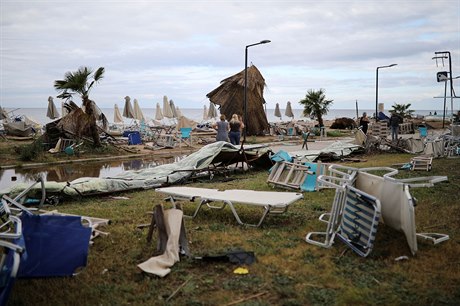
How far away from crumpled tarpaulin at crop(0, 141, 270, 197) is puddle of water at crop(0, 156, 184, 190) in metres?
3.77

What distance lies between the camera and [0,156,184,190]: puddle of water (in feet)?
50.1

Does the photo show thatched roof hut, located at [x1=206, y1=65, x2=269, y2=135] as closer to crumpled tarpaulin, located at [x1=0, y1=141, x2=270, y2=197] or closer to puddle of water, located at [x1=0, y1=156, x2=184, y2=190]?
puddle of water, located at [x1=0, y1=156, x2=184, y2=190]

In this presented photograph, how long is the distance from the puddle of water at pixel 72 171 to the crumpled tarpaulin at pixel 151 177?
12.4ft

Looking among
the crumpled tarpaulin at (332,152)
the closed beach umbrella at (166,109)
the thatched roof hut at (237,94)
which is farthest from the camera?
the closed beach umbrella at (166,109)

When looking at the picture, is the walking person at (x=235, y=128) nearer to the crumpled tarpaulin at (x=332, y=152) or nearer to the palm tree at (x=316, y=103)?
the crumpled tarpaulin at (x=332, y=152)

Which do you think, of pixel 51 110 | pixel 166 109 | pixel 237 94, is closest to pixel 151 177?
pixel 237 94

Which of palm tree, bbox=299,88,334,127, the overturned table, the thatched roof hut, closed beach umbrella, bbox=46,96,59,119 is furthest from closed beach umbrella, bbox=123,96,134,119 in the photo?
the overturned table

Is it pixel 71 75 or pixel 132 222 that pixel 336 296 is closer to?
pixel 132 222

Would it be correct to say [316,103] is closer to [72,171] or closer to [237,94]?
[237,94]

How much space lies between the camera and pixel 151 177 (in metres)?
12.0

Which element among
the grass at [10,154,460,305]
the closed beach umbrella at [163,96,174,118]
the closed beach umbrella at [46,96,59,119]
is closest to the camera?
the grass at [10,154,460,305]

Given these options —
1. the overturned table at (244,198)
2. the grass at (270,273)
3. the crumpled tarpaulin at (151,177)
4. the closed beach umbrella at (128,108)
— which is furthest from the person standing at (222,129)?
the closed beach umbrella at (128,108)

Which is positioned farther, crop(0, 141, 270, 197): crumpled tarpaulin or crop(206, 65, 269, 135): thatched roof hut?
crop(206, 65, 269, 135): thatched roof hut

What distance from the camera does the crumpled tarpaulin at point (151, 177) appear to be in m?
10.2
